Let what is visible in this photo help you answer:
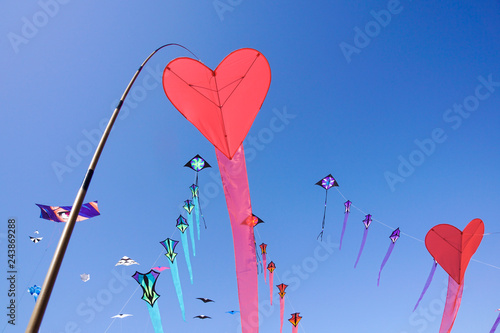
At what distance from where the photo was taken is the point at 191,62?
170 inches

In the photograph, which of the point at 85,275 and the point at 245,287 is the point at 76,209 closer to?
the point at 245,287

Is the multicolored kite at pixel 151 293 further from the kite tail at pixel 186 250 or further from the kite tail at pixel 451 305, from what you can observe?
the kite tail at pixel 451 305

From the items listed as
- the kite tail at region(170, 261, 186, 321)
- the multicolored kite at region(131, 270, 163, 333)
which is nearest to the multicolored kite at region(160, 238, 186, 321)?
the kite tail at region(170, 261, 186, 321)

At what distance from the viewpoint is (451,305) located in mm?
6961

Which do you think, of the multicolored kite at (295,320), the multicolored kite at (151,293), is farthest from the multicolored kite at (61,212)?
the multicolored kite at (295,320)

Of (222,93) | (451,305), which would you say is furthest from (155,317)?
(451,305)

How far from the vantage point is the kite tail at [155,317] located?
5855 millimetres

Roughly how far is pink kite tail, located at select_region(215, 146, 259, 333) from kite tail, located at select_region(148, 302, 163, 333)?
3285 mm

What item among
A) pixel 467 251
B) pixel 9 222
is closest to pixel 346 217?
pixel 467 251

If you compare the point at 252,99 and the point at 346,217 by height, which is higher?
the point at 252,99

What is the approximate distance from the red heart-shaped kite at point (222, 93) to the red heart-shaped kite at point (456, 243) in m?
6.68

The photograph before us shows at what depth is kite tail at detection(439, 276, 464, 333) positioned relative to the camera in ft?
22.4

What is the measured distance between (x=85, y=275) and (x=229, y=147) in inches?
311

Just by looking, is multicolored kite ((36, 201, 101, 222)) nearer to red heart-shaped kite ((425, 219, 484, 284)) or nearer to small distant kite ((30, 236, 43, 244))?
small distant kite ((30, 236, 43, 244))
